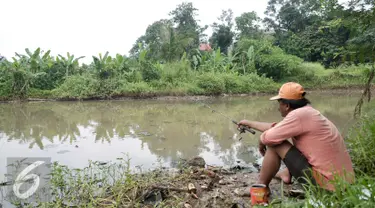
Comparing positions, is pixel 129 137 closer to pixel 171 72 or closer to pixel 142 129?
pixel 142 129

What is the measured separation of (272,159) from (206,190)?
2.44 ft

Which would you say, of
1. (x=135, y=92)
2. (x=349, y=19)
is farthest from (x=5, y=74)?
(x=349, y=19)

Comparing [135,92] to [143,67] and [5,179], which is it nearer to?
[143,67]

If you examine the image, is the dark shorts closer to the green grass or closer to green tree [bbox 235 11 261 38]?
the green grass

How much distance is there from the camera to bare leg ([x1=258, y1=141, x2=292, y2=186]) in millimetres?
2219

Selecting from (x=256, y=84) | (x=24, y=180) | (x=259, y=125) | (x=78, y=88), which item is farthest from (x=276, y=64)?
(x=24, y=180)

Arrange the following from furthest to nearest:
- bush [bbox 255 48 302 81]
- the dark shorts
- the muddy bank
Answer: bush [bbox 255 48 302 81] < the muddy bank < the dark shorts

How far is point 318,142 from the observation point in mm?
2016

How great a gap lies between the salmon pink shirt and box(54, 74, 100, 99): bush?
474 inches

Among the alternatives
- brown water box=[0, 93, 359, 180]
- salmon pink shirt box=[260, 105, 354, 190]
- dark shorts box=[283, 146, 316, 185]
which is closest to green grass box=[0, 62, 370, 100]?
brown water box=[0, 93, 359, 180]

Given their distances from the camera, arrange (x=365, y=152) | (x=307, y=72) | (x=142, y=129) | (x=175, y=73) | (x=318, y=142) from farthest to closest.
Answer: (x=307, y=72), (x=175, y=73), (x=142, y=129), (x=365, y=152), (x=318, y=142)

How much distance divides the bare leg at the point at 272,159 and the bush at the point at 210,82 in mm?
11510

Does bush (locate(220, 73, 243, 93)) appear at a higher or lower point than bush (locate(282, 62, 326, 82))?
lower

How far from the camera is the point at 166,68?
14.3 m
